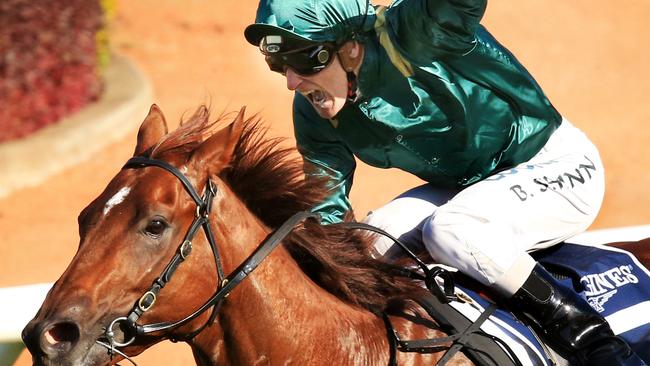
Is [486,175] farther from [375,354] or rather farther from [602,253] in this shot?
[375,354]

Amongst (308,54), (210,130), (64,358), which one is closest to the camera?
(64,358)

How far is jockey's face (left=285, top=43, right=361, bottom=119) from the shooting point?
372 cm

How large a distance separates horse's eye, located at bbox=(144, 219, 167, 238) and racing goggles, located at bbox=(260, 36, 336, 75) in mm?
902

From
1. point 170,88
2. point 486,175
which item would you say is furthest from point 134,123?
point 486,175

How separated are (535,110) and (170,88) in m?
7.12

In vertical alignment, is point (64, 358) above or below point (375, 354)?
above

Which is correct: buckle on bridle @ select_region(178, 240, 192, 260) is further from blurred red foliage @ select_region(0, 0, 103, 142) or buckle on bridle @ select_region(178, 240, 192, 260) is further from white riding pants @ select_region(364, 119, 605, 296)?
blurred red foliage @ select_region(0, 0, 103, 142)

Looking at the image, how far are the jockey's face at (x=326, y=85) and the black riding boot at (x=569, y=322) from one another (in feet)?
3.02

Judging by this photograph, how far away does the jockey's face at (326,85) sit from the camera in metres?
3.72

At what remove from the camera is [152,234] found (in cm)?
302

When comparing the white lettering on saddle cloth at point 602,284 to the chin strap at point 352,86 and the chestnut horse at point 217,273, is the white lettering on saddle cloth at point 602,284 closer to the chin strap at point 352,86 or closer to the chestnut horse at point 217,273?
the chestnut horse at point 217,273

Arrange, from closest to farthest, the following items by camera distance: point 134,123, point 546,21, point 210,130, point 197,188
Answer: point 197,188, point 210,130, point 134,123, point 546,21

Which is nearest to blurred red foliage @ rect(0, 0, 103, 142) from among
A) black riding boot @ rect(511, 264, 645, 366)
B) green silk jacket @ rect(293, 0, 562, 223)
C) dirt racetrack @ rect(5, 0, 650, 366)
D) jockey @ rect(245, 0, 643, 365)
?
dirt racetrack @ rect(5, 0, 650, 366)

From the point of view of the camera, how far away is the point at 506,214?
368 centimetres
